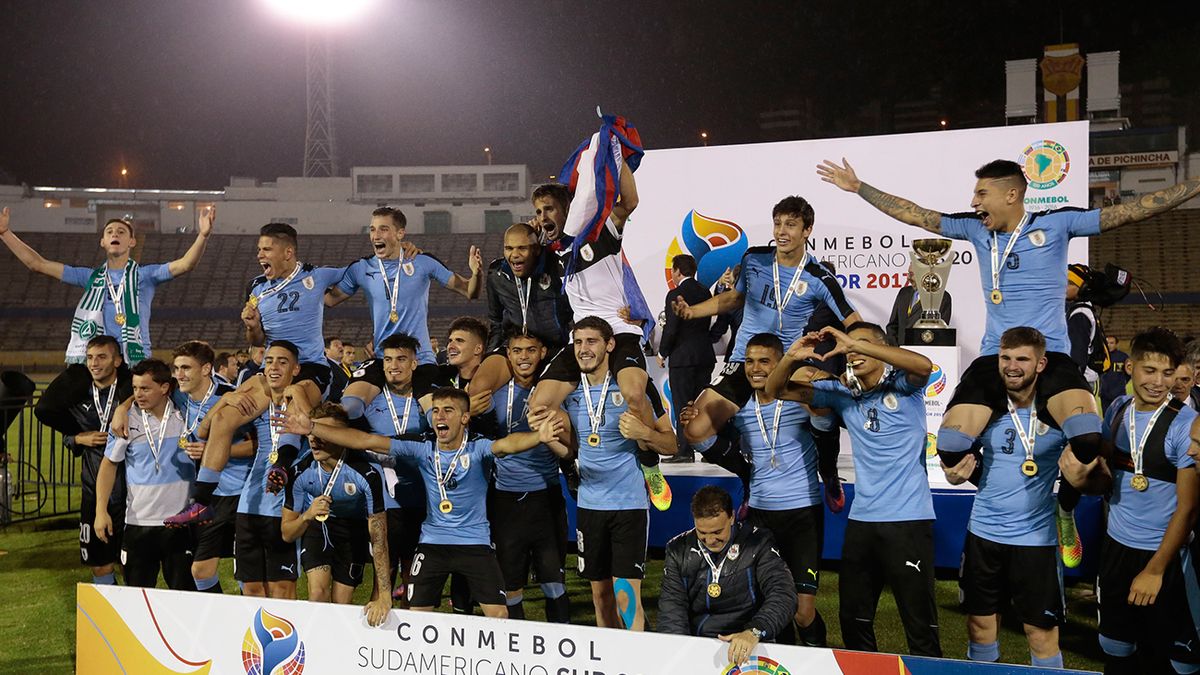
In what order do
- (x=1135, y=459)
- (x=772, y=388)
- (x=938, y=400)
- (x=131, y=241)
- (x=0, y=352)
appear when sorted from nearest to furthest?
(x=1135, y=459)
(x=772, y=388)
(x=131, y=241)
(x=938, y=400)
(x=0, y=352)

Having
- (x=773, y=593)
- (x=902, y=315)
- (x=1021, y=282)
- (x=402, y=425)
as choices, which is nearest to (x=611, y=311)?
(x=402, y=425)

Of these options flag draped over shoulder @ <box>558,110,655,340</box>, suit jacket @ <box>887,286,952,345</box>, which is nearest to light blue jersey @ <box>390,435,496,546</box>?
flag draped over shoulder @ <box>558,110,655,340</box>

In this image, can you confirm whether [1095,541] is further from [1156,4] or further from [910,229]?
[1156,4]

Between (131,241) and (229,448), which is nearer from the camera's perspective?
(229,448)

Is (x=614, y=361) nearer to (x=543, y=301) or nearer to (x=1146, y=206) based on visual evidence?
(x=543, y=301)

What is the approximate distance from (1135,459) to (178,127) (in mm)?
74062

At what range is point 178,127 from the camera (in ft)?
231

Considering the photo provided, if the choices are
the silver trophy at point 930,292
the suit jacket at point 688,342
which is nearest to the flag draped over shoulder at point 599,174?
the suit jacket at point 688,342

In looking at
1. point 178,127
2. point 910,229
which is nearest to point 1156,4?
point 910,229

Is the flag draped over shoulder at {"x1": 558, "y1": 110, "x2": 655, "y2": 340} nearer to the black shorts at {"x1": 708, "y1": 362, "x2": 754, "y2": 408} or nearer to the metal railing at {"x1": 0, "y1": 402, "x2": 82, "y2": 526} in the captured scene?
the black shorts at {"x1": 708, "y1": 362, "x2": 754, "y2": 408}

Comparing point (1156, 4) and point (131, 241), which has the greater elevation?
point (1156, 4)

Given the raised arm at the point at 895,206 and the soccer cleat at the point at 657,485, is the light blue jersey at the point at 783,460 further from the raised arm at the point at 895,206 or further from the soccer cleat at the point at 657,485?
the raised arm at the point at 895,206

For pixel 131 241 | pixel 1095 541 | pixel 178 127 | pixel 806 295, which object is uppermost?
pixel 178 127

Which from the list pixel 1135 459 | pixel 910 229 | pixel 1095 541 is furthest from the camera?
pixel 910 229
